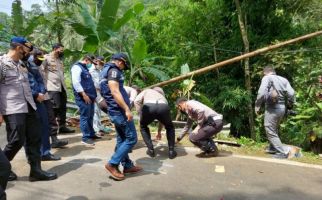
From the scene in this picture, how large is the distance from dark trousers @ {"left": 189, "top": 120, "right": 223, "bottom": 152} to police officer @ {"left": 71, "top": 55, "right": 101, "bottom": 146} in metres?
2.11

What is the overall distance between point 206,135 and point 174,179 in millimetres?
1449

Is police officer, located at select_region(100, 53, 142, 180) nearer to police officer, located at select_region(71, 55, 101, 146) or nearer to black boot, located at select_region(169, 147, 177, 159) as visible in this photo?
black boot, located at select_region(169, 147, 177, 159)

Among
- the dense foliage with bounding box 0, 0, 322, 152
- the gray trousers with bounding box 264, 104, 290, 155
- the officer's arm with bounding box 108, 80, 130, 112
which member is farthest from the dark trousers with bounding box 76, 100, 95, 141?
the gray trousers with bounding box 264, 104, 290, 155

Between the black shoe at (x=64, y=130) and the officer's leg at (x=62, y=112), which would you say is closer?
the officer's leg at (x=62, y=112)

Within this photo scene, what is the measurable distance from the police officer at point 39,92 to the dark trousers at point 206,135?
97.3 inches

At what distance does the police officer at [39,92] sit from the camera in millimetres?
5570

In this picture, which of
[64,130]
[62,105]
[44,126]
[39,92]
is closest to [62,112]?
[62,105]

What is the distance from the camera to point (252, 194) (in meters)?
5.14

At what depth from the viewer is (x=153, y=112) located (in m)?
6.46

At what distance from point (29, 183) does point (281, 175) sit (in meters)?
3.80

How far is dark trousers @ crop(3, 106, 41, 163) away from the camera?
4.84m

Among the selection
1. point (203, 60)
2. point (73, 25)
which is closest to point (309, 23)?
point (203, 60)

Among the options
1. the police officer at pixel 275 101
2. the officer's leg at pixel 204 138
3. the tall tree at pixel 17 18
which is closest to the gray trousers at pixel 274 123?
the police officer at pixel 275 101

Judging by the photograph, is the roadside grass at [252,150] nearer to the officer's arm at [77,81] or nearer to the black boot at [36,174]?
the officer's arm at [77,81]
